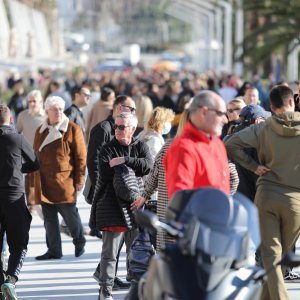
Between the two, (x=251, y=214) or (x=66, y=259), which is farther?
(x=66, y=259)

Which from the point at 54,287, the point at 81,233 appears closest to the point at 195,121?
the point at 54,287

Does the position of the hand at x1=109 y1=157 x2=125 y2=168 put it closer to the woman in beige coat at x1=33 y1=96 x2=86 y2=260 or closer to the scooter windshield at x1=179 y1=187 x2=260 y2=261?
the woman in beige coat at x1=33 y1=96 x2=86 y2=260

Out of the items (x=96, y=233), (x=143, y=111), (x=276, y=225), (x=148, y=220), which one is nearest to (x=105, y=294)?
(x=276, y=225)

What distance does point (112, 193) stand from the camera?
8.81 m

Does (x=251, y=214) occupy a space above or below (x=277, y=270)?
above

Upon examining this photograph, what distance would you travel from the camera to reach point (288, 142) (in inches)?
304

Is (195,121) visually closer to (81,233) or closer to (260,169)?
(260,169)

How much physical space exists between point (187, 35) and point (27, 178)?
153 meters

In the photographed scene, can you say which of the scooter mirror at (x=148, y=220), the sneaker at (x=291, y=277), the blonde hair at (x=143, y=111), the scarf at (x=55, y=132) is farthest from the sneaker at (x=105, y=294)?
the blonde hair at (x=143, y=111)

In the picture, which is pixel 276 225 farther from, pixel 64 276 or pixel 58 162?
pixel 58 162

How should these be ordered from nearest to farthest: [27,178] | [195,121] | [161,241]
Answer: [195,121]
[161,241]
[27,178]

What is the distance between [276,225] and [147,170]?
136cm

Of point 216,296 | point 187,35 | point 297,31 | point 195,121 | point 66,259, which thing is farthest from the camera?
point 187,35

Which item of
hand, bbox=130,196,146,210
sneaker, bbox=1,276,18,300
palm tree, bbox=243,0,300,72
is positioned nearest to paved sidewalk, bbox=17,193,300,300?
sneaker, bbox=1,276,18,300
